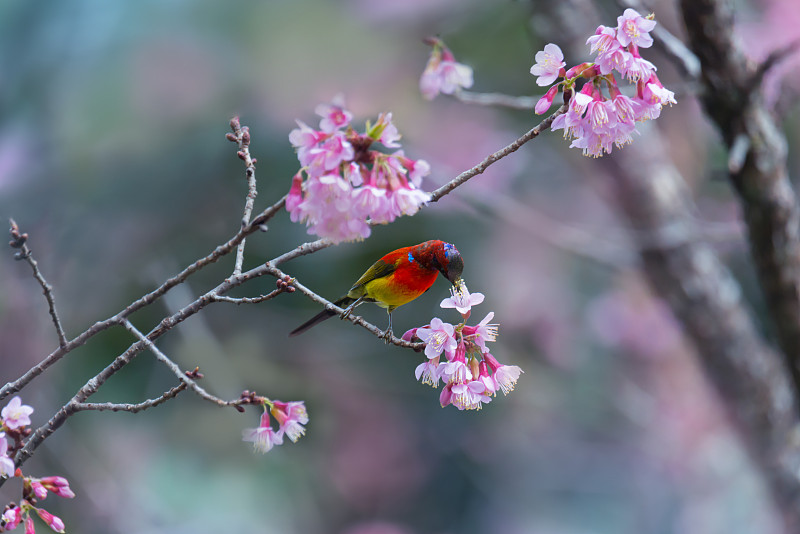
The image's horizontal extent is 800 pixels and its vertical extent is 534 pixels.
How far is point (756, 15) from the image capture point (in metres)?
2.90

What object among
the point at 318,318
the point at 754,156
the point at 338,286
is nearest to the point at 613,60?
the point at 318,318

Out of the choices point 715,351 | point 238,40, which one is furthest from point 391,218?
point 238,40

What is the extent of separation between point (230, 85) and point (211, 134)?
0.21 metres

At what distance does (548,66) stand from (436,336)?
25 cm

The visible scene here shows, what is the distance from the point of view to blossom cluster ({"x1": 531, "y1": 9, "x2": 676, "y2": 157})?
560mm

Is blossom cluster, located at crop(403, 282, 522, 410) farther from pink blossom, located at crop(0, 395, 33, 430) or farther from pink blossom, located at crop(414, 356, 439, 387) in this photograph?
pink blossom, located at crop(0, 395, 33, 430)

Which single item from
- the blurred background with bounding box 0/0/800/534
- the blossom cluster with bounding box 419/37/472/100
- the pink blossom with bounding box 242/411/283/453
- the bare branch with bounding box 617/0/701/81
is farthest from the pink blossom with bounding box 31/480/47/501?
the blurred background with bounding box 0/0/800/534

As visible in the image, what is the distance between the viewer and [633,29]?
569 millimetres

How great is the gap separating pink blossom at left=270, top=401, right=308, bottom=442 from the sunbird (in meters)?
0.07

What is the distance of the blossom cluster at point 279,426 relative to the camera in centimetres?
63

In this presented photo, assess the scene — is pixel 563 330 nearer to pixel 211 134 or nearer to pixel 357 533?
pixel 357 533

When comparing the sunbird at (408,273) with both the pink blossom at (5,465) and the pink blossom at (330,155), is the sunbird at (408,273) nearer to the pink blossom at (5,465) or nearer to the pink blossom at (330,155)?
the pink blossom at (330,155)

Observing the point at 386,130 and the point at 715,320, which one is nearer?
the point at 386,130

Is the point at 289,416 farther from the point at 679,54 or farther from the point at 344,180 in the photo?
the point at 679,54
